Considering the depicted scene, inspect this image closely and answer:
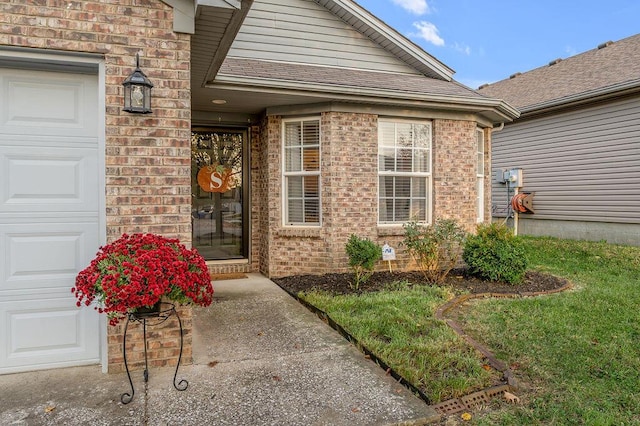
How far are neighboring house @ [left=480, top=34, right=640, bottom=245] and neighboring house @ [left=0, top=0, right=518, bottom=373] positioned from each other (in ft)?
11.4

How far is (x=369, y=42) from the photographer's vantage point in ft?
27.5

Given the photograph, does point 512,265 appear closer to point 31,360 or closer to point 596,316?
point 596,316

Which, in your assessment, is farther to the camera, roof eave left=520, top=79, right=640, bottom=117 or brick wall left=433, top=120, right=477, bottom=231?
roof eave left=520, top=79, right=640, bottom=117

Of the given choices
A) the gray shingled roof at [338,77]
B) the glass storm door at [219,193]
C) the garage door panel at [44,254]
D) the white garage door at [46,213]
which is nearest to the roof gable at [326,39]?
the gray shingled roof at [338,77]

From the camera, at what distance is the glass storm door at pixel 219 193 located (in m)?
7.43

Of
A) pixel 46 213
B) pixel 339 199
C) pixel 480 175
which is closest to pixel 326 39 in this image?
pixel 339 199

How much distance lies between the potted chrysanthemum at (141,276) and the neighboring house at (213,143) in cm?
41

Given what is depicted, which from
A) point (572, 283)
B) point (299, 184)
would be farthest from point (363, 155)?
point (572, 283)

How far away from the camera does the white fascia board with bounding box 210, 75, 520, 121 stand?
5953mm

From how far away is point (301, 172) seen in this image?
7.15 metres

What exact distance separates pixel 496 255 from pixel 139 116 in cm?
547

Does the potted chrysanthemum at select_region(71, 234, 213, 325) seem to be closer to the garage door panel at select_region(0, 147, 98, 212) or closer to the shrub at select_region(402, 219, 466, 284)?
the garage door panel at select_region(0, 147, 98, 212)

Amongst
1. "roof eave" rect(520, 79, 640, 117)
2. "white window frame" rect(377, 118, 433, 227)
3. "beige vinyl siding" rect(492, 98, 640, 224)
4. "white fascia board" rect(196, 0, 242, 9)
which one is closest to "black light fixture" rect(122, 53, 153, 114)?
"white fascia board" rect(196, 0, 242, 9)

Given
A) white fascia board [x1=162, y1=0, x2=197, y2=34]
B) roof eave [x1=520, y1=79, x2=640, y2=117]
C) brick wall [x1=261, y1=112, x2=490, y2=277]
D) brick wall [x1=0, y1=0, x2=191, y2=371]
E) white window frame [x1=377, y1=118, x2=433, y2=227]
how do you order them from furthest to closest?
roof eave [x1=520, y1=79, x2=640, y2=117] → white window frame [x1=377, y1=118, x2=433, y2=227] → brick wall [x1=261, y1=112, x2=490, y2=277] → white fascia board [x1=162, y1=0, x2=197, y2=34] → brick wall [x1=0, y1=0, x2=191, y2=371]
